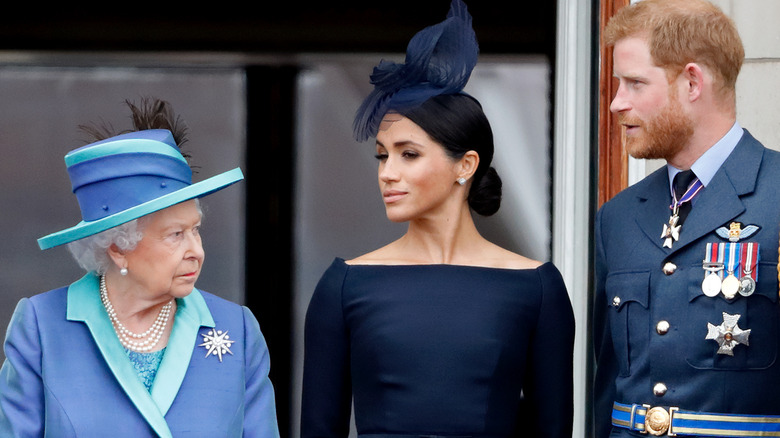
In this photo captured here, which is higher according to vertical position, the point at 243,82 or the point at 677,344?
the point at 243,82

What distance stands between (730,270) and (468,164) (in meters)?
0.78

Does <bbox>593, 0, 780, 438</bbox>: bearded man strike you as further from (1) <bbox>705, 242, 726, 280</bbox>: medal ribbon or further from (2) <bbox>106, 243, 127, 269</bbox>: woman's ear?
(2) <bbox>106, 243, 127, 269</bbox>: woman's ear

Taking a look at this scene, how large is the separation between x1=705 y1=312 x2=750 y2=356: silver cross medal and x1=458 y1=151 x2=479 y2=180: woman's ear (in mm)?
788

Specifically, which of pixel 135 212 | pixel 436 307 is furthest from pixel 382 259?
pixel 135 212

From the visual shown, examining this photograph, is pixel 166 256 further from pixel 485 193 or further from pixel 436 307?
pixel 485 193

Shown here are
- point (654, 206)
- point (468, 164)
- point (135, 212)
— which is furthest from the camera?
point (468, 164)

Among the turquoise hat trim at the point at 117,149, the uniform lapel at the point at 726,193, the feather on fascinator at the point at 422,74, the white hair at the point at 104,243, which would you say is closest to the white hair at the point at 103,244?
the white hair at the point at 104,243

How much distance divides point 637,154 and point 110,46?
3.13 meters

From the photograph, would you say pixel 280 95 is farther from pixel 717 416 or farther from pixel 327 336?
pixel 717 416

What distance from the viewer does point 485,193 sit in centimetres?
354

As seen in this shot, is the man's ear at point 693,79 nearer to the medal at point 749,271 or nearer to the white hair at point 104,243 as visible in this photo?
the medal at point 749,271

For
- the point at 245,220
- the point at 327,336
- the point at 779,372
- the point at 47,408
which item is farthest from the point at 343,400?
the point at 245,220

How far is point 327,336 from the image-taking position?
11.4 feet

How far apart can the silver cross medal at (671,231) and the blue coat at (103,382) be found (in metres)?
1.10
